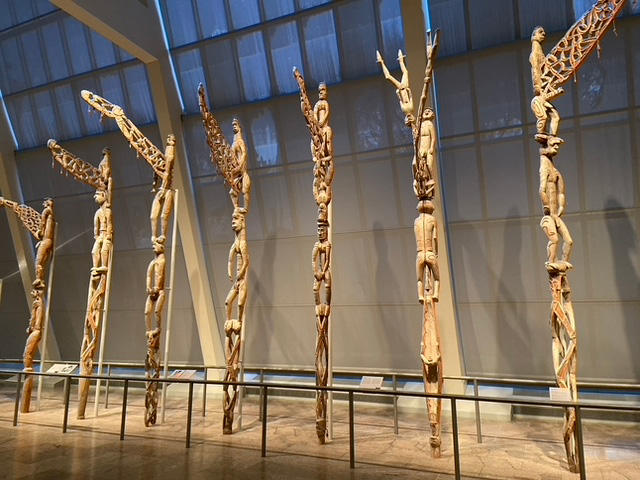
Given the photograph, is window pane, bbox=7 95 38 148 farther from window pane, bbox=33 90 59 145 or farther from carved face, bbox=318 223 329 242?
carved face, bbox=318 223 329 242

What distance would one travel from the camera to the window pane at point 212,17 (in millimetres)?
8305

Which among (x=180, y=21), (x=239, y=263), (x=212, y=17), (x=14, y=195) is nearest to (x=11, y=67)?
(x=14, y=195)

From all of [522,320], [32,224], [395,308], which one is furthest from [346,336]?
[32,224]

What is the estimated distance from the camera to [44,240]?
841 cm

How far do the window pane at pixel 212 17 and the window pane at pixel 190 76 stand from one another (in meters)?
0.38

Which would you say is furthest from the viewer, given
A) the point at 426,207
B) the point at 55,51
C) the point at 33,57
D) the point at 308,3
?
the point at 33,57

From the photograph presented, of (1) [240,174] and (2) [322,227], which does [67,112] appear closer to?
(1) [240,174]

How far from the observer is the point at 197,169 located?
8938 mm

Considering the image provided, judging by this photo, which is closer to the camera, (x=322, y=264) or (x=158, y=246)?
(x=322, y=264)

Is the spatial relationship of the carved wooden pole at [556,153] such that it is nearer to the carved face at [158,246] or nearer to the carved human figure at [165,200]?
the carved human figure at [165,200]

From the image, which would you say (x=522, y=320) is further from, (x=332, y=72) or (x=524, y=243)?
(x=332, y=72)

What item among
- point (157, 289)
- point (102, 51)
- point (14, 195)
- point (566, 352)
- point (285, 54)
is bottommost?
point (566, 352)

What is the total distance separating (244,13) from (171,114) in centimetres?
192

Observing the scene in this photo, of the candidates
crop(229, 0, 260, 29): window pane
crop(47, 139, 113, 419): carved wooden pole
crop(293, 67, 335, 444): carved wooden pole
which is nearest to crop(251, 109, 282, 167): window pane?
crop(229, 0, 260, 29): window pane
